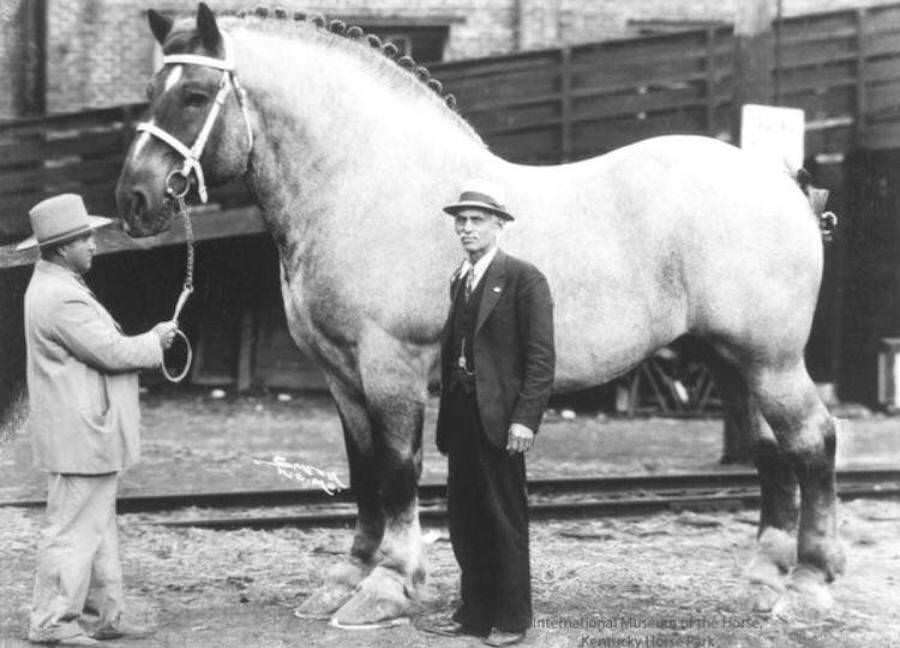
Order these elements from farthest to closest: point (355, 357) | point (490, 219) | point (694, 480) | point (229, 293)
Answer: point (229, 293) → point (694, 480) → point (355, 357) → point (490, 219)

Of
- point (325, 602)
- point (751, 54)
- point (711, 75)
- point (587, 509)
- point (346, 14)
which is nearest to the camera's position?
point (325, 602)

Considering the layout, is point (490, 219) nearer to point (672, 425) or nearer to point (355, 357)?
point (355, 357)

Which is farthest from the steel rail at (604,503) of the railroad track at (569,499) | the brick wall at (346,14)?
the brick wall at (346,14)

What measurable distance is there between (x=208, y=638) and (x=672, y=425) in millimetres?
9199

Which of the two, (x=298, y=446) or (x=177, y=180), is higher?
(x=177, y=180)

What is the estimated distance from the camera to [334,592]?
5.64m

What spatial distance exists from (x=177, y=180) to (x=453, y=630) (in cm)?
232

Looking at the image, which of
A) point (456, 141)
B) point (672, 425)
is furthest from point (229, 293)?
point (456, 141)

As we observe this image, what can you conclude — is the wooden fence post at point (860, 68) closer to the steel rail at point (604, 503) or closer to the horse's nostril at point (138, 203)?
the steel rail at point (604, 503)

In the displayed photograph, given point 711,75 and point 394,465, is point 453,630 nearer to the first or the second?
point 394,465

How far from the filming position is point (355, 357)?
5.40 meters

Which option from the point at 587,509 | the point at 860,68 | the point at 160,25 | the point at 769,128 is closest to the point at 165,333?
the point at 160,25

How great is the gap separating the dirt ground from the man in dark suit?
26cm

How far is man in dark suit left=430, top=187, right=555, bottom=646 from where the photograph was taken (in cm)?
496
